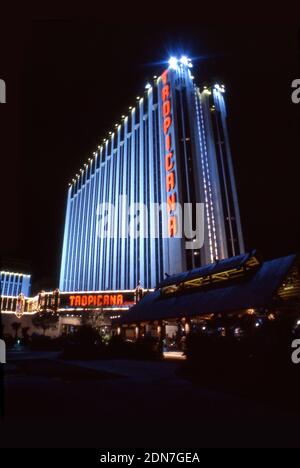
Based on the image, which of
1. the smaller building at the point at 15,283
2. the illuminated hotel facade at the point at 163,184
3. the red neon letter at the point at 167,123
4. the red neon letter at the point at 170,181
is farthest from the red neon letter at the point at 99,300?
the smaller building at the point at 15,283

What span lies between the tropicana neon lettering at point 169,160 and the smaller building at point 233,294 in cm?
2683

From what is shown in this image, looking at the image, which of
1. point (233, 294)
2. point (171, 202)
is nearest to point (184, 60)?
point (171, 202)

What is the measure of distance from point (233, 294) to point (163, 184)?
41.9 metres

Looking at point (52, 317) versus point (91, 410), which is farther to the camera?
point (52, 317)

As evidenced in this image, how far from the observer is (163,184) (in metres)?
58.6

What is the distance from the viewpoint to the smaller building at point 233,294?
17016 mm

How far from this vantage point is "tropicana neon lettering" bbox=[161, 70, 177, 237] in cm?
5253

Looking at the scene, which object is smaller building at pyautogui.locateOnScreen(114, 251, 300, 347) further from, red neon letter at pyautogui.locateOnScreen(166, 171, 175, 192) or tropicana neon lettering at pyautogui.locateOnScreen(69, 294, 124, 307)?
red neon letter at pyautogui.locateOnScreen(166, 171, 175, 192)

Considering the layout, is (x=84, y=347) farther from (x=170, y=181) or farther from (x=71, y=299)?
(x=170, y=181)

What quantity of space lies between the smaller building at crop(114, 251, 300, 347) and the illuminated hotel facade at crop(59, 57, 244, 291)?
1064 inches
